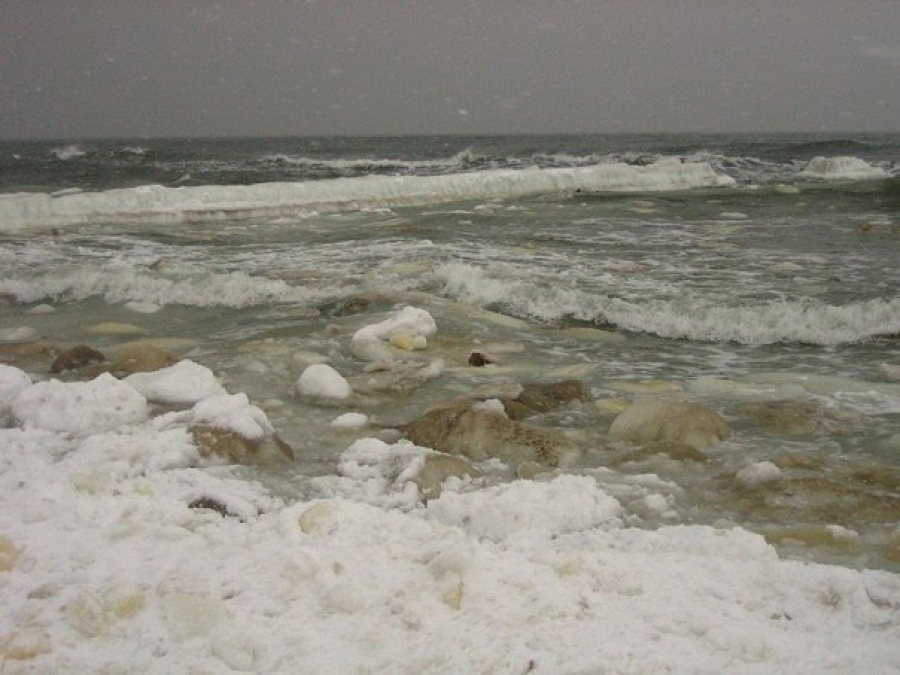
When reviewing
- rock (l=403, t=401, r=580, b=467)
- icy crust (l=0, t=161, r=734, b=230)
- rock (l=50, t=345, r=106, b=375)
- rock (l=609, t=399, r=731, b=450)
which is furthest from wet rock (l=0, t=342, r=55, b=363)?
icy crust (l=0, t=161, r=734, b=230)

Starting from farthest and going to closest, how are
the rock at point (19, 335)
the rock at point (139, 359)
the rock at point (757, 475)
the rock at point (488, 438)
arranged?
1. the rock at point (19, 335)
2. the rock at point (139, 359)
3. the rock at point (488, 438)
4. the rock at point (757, 475)

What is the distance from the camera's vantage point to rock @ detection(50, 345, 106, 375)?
11.9 ft

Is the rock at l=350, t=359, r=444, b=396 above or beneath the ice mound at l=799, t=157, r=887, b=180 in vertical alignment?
beneath

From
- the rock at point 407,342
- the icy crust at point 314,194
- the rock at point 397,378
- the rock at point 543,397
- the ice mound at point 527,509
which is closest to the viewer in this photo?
the ice mound at point 527,509

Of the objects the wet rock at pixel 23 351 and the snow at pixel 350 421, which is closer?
the snow at pixel 350 421

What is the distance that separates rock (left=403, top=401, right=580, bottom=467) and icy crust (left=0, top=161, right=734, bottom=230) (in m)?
9.54

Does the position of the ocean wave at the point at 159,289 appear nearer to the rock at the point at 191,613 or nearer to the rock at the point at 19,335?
the rock at the point at 19,335

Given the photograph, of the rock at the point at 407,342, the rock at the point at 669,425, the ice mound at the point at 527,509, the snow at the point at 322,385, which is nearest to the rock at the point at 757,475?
the rock at the point at 669,425

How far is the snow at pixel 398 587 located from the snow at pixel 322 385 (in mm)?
1038

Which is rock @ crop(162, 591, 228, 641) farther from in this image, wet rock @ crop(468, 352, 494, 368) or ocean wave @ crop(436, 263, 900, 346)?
ocean wave @ crop(436, 263, 900, 346)

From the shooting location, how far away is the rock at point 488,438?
101 inches

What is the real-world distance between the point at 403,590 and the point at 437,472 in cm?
72

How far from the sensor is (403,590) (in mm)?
1578

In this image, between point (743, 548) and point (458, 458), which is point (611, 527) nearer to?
point (743, 548)
